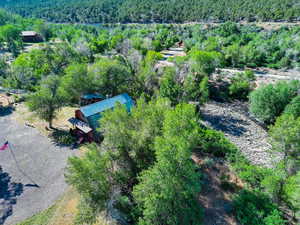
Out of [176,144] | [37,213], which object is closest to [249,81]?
[176,144]

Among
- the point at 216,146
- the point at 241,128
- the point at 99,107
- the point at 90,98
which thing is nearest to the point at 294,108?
the point at 241,128

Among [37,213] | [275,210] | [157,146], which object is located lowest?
[37,213]

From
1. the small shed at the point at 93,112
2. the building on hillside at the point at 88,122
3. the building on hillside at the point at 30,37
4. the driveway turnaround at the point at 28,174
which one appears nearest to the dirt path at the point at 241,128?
the small shed at the point at 93,112

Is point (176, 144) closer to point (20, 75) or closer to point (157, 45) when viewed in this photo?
point (20, 75)

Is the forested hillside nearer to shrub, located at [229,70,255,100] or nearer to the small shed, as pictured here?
shrub, located at [229,70,255,100]

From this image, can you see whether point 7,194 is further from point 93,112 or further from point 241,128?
point 241,128
